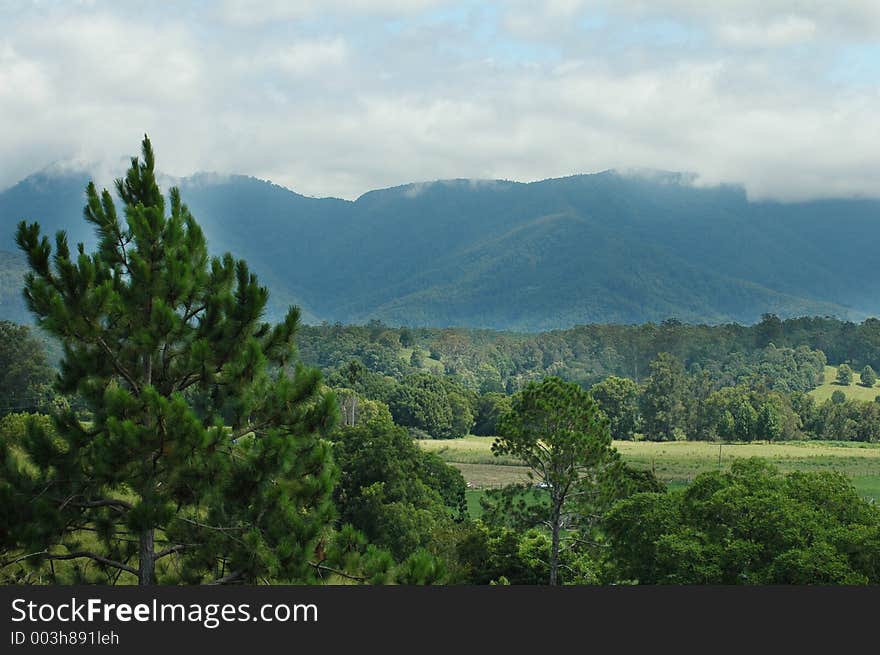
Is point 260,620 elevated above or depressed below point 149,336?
below

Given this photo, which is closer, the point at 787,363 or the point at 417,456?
the point at 417,456

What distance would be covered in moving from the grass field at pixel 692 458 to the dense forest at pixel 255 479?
77.6 feet

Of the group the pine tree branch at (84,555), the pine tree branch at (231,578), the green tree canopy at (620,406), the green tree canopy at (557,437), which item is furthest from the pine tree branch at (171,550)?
the green tree canopy at (620,406)

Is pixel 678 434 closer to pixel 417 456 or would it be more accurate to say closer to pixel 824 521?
pixel 417 456

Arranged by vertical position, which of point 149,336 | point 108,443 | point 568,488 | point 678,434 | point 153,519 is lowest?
point 678,434

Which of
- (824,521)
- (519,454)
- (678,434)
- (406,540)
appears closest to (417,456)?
(406,540)

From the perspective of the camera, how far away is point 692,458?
79312 mm

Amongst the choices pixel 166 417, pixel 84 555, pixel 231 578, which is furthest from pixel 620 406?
pixel 166 417

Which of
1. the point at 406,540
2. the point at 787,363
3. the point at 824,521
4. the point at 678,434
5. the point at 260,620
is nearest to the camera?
the point at 260,620

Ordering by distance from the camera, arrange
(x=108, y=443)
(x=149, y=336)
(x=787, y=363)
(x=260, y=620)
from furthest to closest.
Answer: (x=787, y=363)
(x=149, y=336)
(x=108, y=443)
(x=260, y=620)

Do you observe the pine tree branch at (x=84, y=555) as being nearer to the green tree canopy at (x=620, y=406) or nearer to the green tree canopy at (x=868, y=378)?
the green tree canopy at (x=620, y=406)

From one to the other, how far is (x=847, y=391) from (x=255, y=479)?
135m

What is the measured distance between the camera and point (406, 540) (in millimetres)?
35906

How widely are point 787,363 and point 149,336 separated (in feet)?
457
